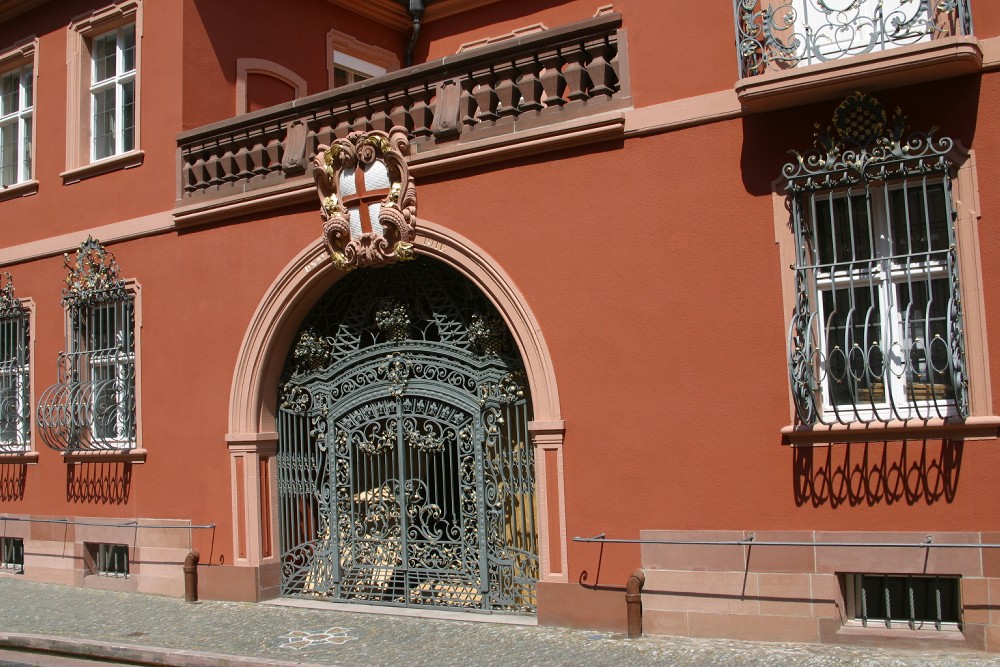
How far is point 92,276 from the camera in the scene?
12.6m

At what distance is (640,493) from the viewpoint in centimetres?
877

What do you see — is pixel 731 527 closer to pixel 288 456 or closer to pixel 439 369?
pixel 439 369

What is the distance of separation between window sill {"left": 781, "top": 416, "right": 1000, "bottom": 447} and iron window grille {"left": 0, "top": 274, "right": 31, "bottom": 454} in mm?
9622

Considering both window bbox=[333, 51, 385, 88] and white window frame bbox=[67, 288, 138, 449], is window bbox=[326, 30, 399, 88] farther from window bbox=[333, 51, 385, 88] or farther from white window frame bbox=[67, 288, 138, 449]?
white window frame bbox=[67, 288, 138, 449]

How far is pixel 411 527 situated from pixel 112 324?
4.67m

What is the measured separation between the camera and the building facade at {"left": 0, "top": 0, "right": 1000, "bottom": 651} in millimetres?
7801

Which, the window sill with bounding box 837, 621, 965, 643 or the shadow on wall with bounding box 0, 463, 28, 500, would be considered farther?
the shadow on wall with bounding box 0, 463, 28, 500

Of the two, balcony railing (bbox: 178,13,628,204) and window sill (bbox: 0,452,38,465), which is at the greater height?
balcony railing (bbox: 178,13,628,204)

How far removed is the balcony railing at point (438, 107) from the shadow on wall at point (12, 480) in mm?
4185

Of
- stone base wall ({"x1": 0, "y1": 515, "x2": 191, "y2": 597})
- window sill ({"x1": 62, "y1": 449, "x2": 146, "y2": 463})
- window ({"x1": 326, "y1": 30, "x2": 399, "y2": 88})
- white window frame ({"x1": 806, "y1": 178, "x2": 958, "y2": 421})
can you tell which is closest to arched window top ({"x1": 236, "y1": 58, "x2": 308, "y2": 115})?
window ({"x1": 326, "y1": 30, "x2": 399, "y2": 88})

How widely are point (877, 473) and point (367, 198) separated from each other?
516 centimetres

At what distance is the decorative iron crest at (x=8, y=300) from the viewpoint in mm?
13688

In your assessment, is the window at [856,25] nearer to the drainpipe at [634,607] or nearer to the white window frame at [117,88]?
the drainpipe at [634,607]


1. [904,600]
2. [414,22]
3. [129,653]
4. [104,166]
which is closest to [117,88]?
[104,166]
